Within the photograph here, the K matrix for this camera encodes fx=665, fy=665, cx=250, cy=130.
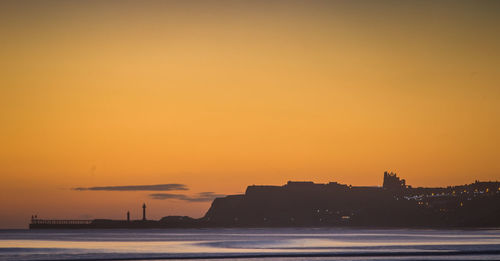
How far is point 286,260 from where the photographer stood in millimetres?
58156

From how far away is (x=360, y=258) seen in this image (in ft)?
200

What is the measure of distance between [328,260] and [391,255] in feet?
32.1

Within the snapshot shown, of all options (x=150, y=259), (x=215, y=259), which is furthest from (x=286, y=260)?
(x=150, y=259)

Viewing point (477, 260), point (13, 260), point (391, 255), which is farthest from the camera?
point (391, 255)

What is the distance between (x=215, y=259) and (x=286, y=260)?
740 cm

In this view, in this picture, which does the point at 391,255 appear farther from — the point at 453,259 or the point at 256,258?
the point at 256,258

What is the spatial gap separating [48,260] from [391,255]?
32253 mm

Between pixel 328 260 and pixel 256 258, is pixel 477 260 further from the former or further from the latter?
pixel 256 258

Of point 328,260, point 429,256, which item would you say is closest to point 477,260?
point 429,256

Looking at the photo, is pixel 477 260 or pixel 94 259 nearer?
pixel 477 260

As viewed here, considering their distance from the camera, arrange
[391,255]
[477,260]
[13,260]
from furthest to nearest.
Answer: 1. [391,255]
2. [13,260]
3. [477,260]

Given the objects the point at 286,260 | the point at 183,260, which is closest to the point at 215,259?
the point at 183,260

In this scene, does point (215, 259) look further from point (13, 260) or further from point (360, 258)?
point (13, 260)

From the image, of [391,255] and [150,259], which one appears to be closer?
[150,259]
